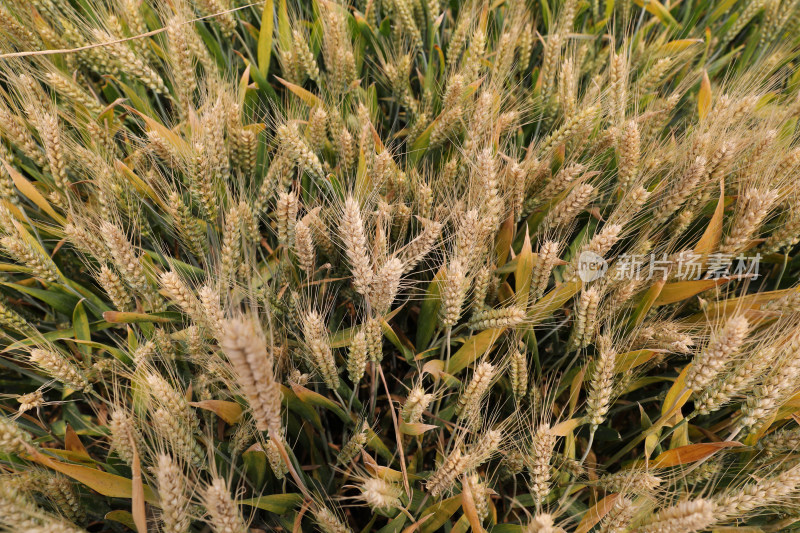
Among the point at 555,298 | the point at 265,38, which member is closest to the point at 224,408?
the point at 555,298

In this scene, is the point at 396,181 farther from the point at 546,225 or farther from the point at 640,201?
the point at 640,201

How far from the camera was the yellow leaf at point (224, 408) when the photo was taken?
108cm

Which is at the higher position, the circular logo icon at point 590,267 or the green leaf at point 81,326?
the green leaf at point 81,326

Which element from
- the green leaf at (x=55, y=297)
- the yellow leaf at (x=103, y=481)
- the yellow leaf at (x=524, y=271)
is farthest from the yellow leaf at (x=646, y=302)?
the green leaf at (x=55, y=297)

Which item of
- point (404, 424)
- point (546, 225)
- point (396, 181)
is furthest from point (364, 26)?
point (404, 424)

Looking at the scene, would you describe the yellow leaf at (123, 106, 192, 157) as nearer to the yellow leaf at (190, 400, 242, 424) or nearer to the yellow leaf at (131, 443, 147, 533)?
the yellow leaf at (190, 400, 242, 424)

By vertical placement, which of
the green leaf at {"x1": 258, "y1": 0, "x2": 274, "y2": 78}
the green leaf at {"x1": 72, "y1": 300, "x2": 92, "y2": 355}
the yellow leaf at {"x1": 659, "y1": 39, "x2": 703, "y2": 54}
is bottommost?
the green leaf at {"x1": 72, "y1": 300, "x2": 92, "y2": 355}

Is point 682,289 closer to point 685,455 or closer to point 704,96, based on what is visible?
point 685,455

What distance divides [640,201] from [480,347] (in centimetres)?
56

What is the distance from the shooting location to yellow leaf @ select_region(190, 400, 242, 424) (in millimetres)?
1078

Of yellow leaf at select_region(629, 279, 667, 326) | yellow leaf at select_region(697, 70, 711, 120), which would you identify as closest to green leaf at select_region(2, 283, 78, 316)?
yellow leaf at select_region(629, 279, 667, 326)

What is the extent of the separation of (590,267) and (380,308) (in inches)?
22.1

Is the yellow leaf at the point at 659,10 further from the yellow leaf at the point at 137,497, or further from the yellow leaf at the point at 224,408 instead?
the yellow leaf at the point at 137,497

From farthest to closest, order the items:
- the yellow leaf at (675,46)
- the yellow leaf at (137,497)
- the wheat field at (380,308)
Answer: the yellow leaf at (675,46)
the wheat field at (380,308)
the yellow leaf at (137,497)
